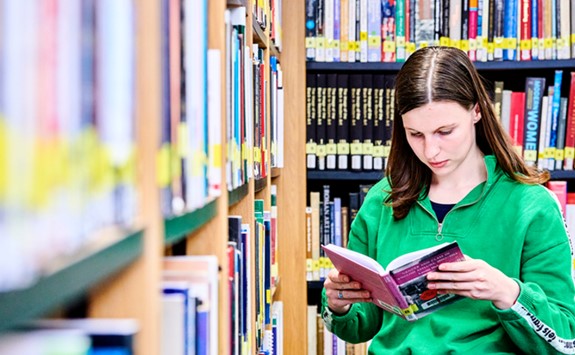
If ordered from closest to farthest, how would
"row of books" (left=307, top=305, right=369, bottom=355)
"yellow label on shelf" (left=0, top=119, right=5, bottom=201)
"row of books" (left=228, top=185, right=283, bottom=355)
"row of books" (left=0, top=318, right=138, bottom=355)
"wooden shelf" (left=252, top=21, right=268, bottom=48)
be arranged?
"yellow label on shelf" (left=0, top=119, right=5, bottom=201) < "row of books" (left=0, top=318, right=138, bottom=355) < "row of books" (left=228, top=185, right=283, bottom=355) < "wooden shelf" (left=252, top=21, right=268, bottom=48) < "row of books" (left=307, top=305, right=369, bottom=355)

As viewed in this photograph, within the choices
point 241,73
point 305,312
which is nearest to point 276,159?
point 305,312

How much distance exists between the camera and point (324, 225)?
9.49ft

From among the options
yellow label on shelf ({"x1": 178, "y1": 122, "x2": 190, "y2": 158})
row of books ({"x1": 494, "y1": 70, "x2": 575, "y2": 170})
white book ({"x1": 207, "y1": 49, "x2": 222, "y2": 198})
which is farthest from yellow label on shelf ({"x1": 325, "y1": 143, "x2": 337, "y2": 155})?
yellow label on shelf ({"x1": 178, "y1": 122, "x2": 190, "y2": 158})

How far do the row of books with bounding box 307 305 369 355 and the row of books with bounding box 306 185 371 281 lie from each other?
16cm

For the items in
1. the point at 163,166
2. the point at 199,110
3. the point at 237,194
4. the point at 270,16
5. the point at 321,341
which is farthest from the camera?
the point at 321,341

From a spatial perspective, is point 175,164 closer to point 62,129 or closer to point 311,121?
Result: point 62,129

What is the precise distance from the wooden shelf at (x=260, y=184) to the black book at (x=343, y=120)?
0.70m

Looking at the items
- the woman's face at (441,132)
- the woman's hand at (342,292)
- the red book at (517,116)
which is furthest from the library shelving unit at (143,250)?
the red book at (517,116)

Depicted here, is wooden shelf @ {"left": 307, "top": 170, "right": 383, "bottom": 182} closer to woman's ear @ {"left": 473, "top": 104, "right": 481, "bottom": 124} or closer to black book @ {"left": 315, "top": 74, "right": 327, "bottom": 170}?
black book @ {"left": 315, "top": 74, "right": 327, "bottom": 170}

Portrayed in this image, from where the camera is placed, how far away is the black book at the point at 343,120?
284 centimetres

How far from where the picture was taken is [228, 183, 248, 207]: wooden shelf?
1377 millimetres

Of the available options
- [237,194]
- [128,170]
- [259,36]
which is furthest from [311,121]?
[128,170]

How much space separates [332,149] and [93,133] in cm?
229

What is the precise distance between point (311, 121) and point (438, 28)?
578 millimetres
